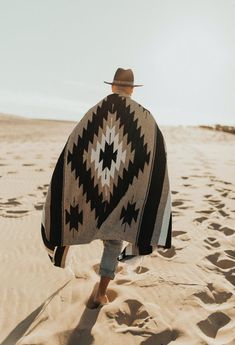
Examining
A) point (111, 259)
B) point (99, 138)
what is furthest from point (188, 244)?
point (99, 138)

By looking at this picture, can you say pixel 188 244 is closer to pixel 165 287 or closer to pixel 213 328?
pixel 165 287

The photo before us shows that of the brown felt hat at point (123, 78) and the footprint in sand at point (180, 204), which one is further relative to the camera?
the footprint in sand at point (180, 204)

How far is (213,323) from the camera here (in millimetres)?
3664

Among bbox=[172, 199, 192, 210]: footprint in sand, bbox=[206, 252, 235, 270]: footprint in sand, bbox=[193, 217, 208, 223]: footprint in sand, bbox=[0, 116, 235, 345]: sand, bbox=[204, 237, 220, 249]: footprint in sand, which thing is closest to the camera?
bbox=[0, 116, 235, 345]: sand

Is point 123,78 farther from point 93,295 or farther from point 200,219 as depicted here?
point 200,219

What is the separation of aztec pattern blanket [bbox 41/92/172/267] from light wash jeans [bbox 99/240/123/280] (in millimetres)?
103

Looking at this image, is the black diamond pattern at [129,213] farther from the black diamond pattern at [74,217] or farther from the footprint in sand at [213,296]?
the footprint in sand at [213,296]

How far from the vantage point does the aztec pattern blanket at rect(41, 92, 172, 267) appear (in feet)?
12.1

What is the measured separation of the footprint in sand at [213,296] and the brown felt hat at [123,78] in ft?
6.63

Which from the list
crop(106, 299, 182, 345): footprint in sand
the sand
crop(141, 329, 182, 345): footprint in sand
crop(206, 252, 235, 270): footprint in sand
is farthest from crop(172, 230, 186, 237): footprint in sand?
crop(141, 329, 182, 345): footprint in sand

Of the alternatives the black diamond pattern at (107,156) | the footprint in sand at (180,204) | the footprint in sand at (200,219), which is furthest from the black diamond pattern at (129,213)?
the footprint in sand at (180,204)

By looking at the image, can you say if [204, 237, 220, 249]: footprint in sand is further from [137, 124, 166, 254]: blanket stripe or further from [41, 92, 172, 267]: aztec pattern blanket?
[137, 124, 166, 254]: blanket stripe

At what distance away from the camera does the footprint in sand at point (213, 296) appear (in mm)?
4043

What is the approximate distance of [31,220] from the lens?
22.0ft
